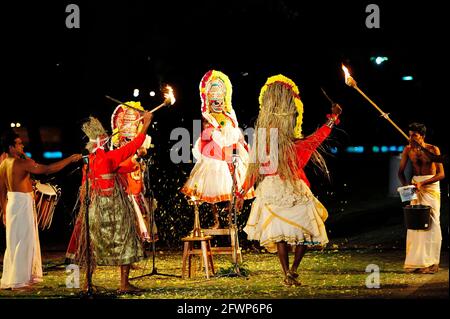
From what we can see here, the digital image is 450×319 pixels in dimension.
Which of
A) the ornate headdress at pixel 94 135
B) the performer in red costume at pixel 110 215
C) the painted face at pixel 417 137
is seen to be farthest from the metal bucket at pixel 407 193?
the ornate headdress at pixel 94 135

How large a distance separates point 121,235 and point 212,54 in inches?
467

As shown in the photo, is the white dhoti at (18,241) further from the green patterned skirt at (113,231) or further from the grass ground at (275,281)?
the green patterned skirt at (113,231)

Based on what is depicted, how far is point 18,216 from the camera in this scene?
11414 millimetres

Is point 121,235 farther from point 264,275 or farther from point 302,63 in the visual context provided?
point 302,63

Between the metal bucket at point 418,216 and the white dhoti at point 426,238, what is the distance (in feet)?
1.22

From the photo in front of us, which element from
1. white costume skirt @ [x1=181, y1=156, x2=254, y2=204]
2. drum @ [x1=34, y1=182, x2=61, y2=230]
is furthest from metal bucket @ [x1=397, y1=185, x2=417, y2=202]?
drum @ [x1=34, y1=182, x2=61, y2=230]

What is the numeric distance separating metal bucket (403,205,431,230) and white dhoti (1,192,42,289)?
5120mm

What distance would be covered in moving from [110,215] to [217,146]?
8.41ft

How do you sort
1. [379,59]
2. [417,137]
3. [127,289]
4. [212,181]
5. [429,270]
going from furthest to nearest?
1. [379,59]
2. [212,181]
3. [417,137]
4. [429,270]
5. [127,289]

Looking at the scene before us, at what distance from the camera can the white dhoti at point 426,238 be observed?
12180 millimetres

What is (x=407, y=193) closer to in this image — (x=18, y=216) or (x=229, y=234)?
(x=229, y=234)

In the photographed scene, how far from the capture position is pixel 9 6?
65.9 ft

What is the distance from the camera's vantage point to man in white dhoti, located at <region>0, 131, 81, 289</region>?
11.4 m

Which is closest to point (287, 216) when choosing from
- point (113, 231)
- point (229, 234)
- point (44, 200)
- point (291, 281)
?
point (291, 281)
